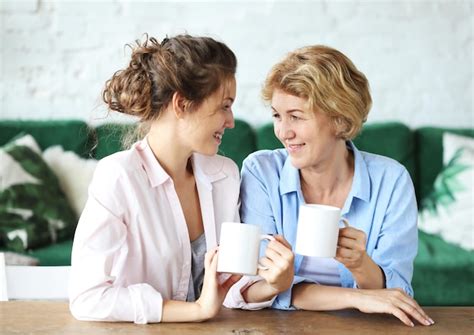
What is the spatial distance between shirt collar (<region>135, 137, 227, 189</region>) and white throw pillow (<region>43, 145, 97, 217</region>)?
177 centimetres

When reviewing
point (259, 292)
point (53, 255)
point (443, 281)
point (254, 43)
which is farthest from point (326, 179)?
point (254, 43)

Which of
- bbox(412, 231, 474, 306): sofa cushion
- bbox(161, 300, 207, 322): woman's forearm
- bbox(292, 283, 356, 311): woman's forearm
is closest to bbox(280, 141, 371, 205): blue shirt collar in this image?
bbox(292, 283, 356, 311): woman's forearm

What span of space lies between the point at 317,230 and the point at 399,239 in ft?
1.52

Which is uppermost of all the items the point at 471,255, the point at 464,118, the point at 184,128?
the point at 184,128

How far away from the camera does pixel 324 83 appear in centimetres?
190

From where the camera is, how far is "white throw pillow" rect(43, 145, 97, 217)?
11.7 ft

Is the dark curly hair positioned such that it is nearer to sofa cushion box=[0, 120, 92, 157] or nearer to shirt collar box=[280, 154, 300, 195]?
shirt collar box=[280, 154, 300, 195]

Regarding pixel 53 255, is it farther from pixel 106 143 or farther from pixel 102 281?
pixel 102 281

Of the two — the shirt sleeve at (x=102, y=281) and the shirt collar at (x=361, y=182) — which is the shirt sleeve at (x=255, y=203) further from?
the shirt sleeve at (x=102, y=281)

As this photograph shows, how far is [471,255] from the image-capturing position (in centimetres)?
335

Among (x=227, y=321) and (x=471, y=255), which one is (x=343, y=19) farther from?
(x=227, y=321)

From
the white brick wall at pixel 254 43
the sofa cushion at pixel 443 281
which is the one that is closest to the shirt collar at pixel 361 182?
the sofa cushion at pixel 443 281

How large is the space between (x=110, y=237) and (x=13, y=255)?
1.82 metres

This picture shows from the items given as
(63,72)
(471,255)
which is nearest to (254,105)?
(63,72)
